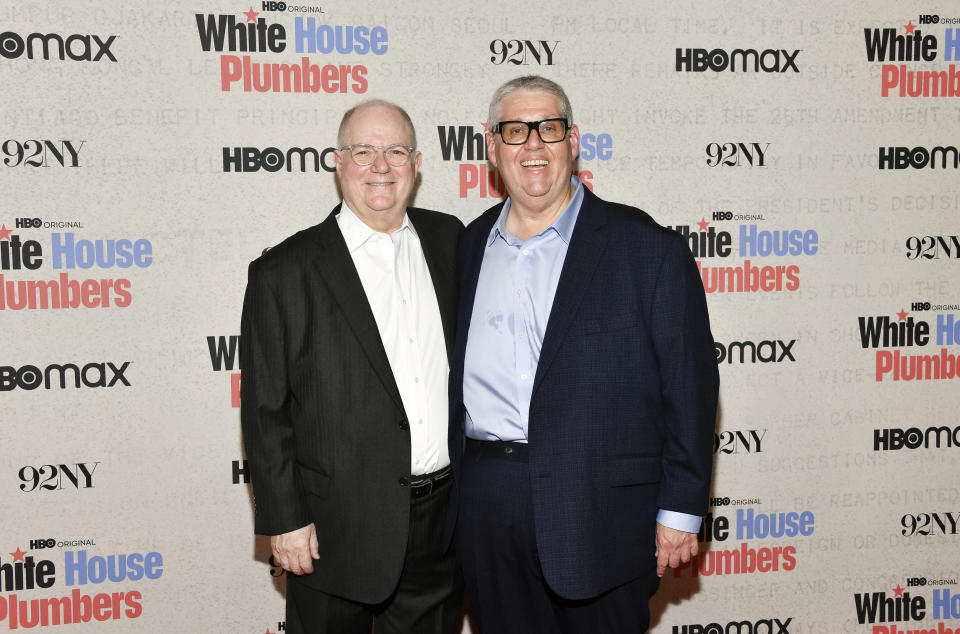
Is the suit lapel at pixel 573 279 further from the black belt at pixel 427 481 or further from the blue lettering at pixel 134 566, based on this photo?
the blue lettering at pixel 134 566

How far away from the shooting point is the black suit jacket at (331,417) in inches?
77.4

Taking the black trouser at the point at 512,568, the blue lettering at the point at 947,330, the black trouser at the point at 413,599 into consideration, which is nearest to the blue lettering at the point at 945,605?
the blue lettering at the point at 947,330

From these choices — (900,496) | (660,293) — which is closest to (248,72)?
(660,293)

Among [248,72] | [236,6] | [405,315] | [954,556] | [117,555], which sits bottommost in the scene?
[954,556]

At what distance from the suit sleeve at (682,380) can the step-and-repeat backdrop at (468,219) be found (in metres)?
1.03

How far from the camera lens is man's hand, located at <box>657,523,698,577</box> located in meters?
1.90

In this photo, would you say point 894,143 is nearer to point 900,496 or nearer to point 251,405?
point 900,496

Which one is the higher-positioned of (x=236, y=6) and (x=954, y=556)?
(x=236, y=6)

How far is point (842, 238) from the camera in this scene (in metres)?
2.92

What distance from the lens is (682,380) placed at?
6.08ft

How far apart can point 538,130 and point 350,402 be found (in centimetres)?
90

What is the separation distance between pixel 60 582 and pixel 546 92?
7.88 feet

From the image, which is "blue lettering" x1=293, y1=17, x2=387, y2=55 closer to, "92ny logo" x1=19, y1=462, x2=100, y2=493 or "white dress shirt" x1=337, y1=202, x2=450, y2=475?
"white dress shirt" x1=337, y1=202, x2=450, y2=475

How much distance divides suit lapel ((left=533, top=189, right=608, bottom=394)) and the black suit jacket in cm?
43
